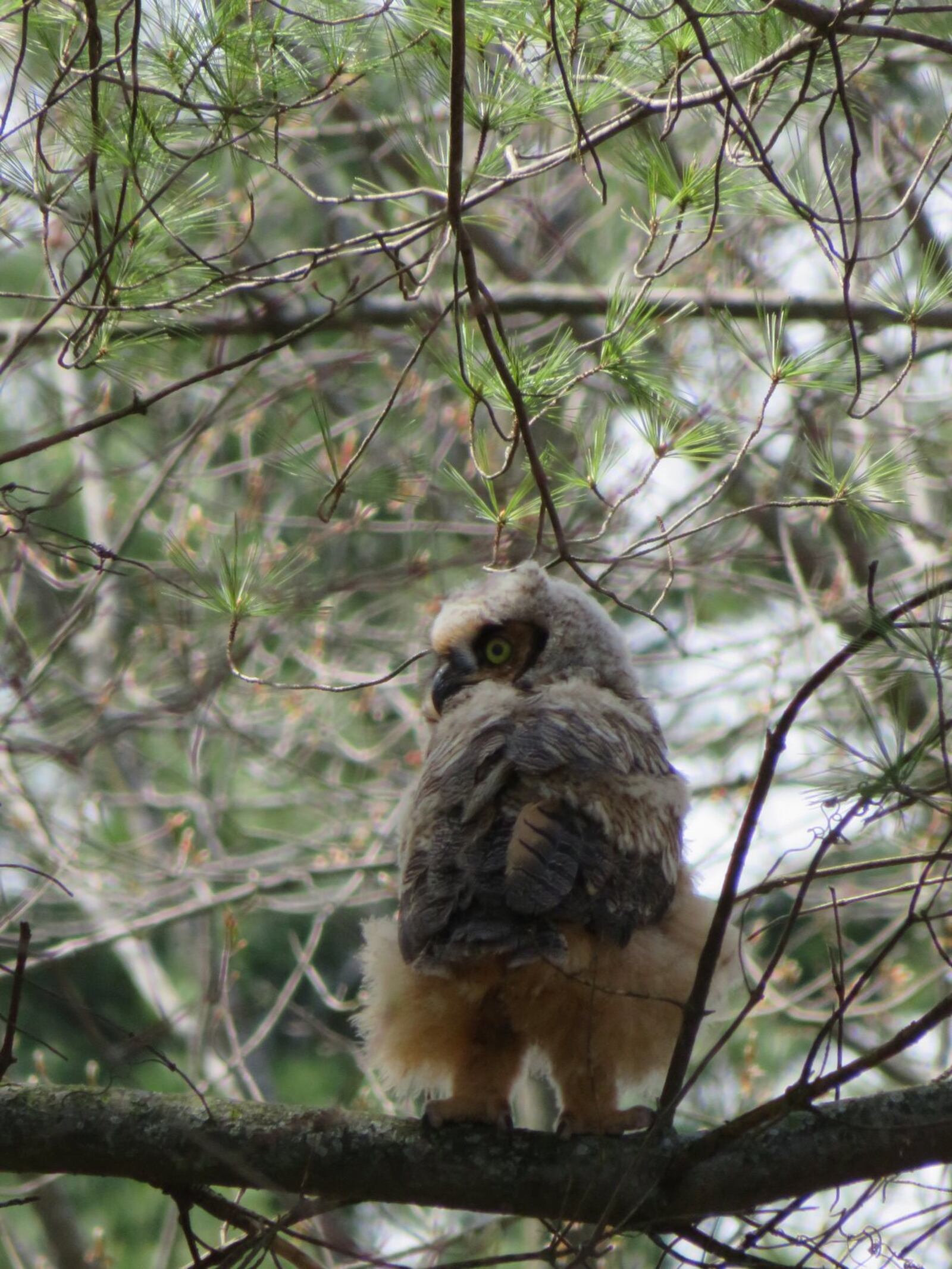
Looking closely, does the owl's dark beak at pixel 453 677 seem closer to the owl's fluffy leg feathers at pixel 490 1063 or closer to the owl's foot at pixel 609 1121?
the owl's fluffy leg feathers at pixel 490 1063

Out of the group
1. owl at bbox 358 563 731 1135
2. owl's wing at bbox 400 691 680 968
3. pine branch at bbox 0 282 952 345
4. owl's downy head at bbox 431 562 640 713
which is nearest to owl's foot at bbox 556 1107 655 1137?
owl at bbox 358 563 731 1135

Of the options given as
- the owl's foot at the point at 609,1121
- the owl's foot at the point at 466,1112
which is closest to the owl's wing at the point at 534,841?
the owl's foot at the point at 466,1112

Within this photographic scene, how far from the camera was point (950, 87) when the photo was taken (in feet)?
17.0

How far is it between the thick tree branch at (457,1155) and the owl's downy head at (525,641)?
1.42m

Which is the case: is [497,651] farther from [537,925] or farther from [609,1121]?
[609,1121]

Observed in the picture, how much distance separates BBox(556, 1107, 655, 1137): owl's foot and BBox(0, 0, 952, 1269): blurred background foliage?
0.95 ft

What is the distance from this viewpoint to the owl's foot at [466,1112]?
2.62 meters

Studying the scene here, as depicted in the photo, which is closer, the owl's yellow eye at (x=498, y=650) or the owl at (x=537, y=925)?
the owl at (x=537, y=925)

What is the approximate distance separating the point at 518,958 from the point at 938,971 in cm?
382

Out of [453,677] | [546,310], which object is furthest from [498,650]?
[546,310]

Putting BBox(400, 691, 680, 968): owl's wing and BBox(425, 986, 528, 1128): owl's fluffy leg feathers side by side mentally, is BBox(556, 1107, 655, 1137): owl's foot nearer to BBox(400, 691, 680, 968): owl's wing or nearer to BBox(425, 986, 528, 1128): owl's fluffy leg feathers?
BBox(425, 986, 528, 1128): owl's fluffy leg feathers

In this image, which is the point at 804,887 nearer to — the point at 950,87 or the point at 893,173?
the point at 950,87

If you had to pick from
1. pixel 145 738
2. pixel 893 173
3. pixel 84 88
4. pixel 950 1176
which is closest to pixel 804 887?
pixel 84 88

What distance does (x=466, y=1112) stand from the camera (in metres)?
2.65
